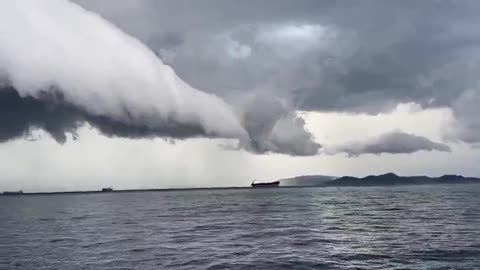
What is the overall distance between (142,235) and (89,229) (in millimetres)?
15327

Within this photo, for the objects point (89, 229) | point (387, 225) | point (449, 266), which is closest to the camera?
point (449, 266)

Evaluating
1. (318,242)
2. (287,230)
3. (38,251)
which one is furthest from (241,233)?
(38,251)

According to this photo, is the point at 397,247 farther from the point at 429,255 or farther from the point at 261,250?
the point at 261,250

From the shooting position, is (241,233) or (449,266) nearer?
(449,266)

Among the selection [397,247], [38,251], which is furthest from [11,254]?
[397,247]

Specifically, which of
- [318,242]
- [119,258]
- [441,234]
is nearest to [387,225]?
[441,234]

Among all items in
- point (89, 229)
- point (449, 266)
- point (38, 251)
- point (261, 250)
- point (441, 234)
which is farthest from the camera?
point (89, 229)

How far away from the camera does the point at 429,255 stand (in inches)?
1537

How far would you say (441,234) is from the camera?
→ 174 feet

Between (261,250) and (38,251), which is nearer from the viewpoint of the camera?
(261,250)

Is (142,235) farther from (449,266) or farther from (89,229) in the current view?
(449,266)

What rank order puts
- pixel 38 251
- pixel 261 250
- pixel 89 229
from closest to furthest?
pixel 261 250
pixel 38 251
pixel 89 229

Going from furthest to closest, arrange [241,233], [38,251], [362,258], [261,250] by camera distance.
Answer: [241,233]
[38,251]
[261,250]
[362,258]

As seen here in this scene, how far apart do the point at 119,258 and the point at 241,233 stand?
21.5 metres
